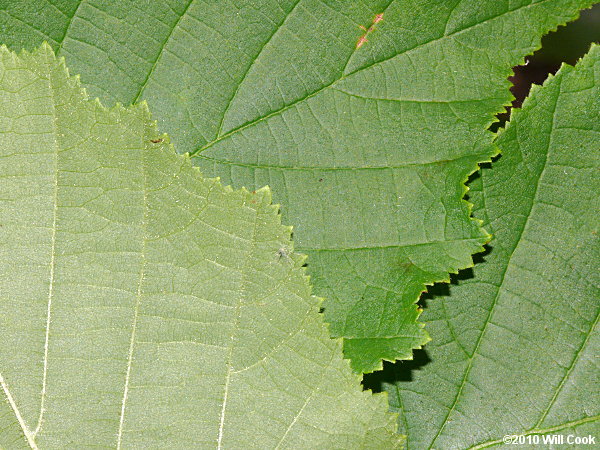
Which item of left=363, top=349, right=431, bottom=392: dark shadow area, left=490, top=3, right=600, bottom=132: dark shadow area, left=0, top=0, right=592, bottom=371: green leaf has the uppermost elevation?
left=490, top=3, right=600, bottom=132: dark shadow area

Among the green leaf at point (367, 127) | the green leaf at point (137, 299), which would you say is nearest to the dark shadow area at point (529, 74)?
the green leaf at point (367, 127)

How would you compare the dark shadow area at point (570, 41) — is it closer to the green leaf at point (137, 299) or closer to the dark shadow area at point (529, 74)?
the dark shadow area at point (529, 74)

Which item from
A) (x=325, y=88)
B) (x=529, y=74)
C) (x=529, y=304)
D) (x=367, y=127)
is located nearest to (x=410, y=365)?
(x=529, y=304)

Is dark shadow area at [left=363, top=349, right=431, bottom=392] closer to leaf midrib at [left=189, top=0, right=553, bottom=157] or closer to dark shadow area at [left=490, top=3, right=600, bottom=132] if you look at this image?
leaf midrib at [left=189, top=0, right=553, bottom=157]

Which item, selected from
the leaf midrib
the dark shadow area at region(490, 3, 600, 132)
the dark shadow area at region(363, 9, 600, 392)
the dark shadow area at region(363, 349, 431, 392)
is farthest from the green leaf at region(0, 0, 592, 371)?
the dark shadow area at region(490, 3, 600, 132)

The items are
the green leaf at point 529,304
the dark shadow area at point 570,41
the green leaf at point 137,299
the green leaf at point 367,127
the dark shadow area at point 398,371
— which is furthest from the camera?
the dark shadow area at point 570,41

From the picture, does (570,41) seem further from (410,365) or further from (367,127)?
(410,365)
